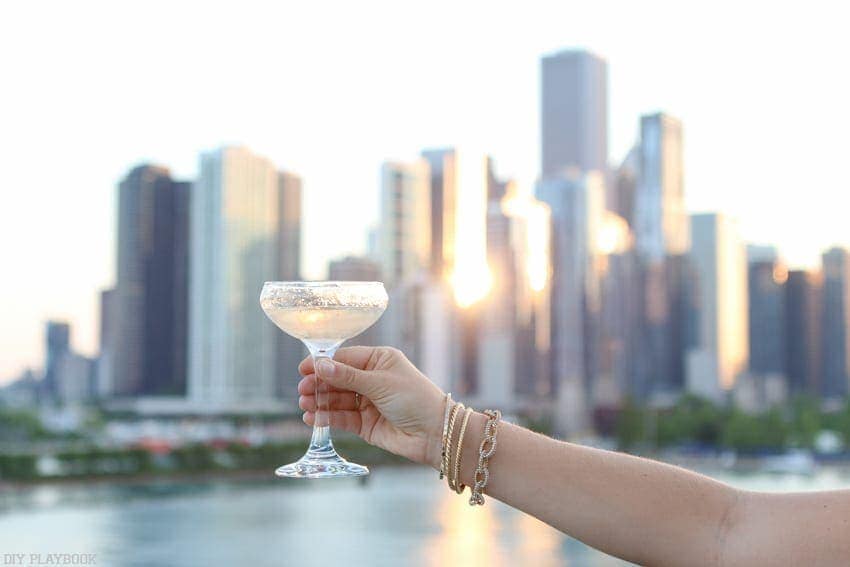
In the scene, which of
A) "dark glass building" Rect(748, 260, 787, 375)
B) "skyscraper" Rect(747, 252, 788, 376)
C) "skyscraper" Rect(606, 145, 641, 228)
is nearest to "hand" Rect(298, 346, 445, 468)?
"skyscraper" Rect(747, 252, 788, 376)

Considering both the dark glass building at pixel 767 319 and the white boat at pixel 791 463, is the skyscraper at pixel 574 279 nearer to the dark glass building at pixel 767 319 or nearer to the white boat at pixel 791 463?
the white boat at pixel 791 463

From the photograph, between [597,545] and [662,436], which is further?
[662,436]

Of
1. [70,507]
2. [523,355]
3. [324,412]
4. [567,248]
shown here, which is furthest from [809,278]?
[324,412]

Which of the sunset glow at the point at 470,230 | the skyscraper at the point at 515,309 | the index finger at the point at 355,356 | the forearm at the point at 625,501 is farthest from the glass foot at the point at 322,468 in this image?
the sunset glow at the point at 470,230

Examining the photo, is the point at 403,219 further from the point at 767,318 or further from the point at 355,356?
the point at 355,356

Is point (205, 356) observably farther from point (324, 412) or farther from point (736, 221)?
point (324, 412)

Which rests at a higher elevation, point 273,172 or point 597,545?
point 273,172
